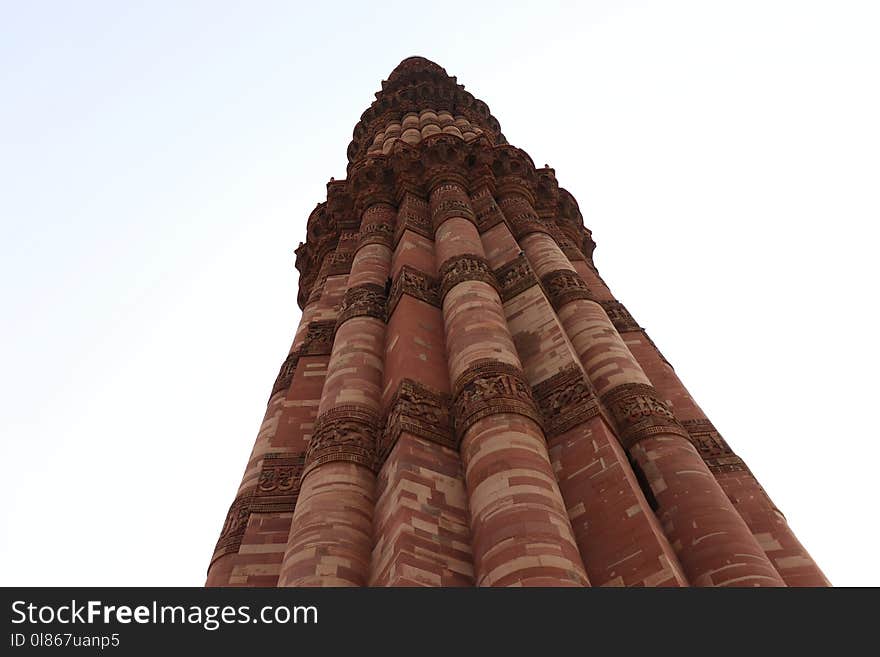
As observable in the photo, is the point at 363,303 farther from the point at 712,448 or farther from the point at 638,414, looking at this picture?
the point at 712,448

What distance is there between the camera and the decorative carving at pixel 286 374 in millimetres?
11641

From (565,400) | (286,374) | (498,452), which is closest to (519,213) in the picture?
(286,374)

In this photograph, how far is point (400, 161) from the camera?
15992 mm

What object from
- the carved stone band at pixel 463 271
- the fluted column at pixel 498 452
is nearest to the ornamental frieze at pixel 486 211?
the carved stone band at pixel 463 271

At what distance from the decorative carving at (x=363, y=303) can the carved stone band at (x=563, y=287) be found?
8.76ft

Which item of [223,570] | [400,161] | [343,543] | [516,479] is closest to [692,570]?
[516,479]

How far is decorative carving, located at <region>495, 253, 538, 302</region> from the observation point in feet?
35.7

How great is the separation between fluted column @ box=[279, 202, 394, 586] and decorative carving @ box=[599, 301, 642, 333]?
4.07 metres

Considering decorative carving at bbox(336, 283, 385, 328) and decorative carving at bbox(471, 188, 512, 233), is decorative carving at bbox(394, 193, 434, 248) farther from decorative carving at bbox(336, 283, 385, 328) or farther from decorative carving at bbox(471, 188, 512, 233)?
decorative carving at bbox(336, 283, 385, 328)

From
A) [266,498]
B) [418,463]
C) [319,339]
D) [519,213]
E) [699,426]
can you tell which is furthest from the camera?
[519,213]

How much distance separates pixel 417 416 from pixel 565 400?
5.76 ft

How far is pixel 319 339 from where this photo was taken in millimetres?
12320

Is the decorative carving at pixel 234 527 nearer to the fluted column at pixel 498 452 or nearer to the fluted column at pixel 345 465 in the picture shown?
the fluted column at pixel 345 465
